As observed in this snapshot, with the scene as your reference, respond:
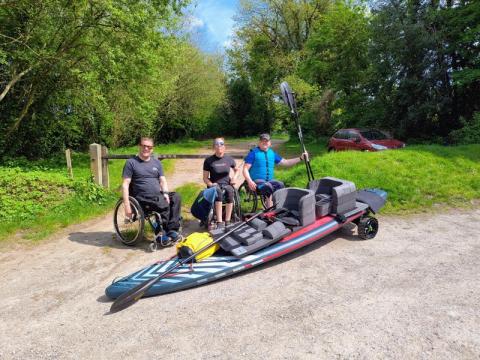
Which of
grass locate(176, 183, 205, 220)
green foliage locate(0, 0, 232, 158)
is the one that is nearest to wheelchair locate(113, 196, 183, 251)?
grass locate(176, 183, 205, 220)

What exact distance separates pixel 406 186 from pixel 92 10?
1034 centimetres

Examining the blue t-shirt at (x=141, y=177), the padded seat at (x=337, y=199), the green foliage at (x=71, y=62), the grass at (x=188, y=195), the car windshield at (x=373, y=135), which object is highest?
the green foliage at (x=71, y=62)

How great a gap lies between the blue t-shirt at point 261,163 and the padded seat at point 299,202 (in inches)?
38.9

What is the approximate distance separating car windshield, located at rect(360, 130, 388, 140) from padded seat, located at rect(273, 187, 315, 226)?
35.7ft

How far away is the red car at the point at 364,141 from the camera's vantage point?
1463 cm

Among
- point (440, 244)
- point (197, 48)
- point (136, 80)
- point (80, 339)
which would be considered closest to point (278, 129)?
point (197, 48)

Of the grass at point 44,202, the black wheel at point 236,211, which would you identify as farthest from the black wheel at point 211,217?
the grass at point 44,202

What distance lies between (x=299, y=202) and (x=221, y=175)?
1661 millimetres

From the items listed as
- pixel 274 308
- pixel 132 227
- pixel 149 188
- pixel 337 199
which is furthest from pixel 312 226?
pixel 132 227

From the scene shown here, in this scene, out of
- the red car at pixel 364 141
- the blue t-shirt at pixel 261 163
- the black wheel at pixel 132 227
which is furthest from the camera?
the red car at pixel 364 141

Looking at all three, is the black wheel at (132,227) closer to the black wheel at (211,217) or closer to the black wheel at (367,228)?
the black wheel at (211,217)

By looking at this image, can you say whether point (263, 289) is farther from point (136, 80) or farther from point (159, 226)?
point (136, 80)

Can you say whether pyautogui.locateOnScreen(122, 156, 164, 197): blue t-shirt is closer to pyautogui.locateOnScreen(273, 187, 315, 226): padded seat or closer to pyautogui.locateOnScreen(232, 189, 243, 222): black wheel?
pyautogui.locateOnScreen(232, 189, 243, 222): black wheel

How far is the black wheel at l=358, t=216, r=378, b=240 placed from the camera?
574 cm
